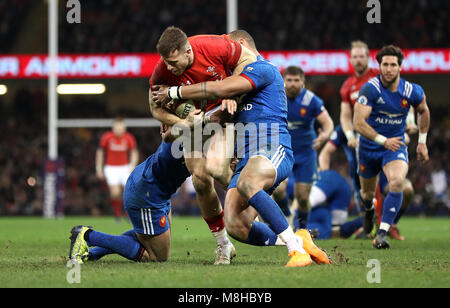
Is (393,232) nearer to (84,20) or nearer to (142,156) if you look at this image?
(142,156)

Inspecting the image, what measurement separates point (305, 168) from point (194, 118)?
15.0 feet

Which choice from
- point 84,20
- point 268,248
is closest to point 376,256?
point 268,248

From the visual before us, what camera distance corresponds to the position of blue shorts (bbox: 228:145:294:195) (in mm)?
5535

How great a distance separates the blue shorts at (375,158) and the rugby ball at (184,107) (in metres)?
3.21

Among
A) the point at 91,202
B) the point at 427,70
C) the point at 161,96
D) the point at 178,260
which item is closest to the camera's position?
the point at 161,96

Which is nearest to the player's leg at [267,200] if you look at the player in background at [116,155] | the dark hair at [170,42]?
the dark hair at [170,42]

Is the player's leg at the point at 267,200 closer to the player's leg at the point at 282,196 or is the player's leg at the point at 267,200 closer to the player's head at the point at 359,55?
the player's leg at the point at 282,196

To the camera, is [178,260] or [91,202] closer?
[178,260]

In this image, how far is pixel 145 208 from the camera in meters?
5.94

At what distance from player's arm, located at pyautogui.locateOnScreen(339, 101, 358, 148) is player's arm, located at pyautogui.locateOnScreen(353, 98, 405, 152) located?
121 centimetres

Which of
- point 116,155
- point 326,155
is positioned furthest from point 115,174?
point 326,155

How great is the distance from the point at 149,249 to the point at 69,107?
1938cm

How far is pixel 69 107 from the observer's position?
2477 centimetres

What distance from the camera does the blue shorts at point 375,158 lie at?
8.23 m
